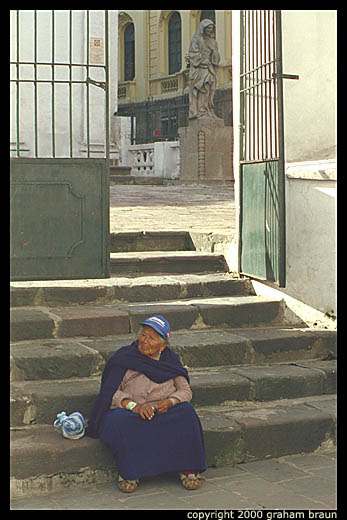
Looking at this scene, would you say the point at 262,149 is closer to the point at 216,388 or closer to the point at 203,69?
the point at 216,388

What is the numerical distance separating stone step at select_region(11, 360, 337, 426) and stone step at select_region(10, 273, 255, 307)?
1.20m

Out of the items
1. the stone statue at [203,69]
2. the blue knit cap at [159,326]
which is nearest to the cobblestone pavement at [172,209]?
the blue knit cap at [159,326]

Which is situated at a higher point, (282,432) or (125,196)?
(125,196)

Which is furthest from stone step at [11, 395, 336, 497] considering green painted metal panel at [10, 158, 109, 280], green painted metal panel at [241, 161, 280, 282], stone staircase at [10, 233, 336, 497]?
green painted metal panel at [10, 158, 109, 280]

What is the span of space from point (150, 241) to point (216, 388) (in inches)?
130

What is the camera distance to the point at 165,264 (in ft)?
26.2

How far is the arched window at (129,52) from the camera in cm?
3628

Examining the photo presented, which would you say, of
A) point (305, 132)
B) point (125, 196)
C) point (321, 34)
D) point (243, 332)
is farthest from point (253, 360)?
point (125, 196)

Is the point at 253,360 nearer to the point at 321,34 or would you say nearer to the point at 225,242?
the point at 225,242

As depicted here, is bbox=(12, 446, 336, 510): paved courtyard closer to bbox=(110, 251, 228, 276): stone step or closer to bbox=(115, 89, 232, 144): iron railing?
bbox=(110, 251, 228, 276): stone step

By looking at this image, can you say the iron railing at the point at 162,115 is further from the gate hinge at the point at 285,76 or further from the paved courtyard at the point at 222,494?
the paved courtyard at the point at 222,494

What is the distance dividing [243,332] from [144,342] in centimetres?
192

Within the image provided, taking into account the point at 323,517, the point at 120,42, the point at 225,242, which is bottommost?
the point at 323,517

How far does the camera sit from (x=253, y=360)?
20.7ft
